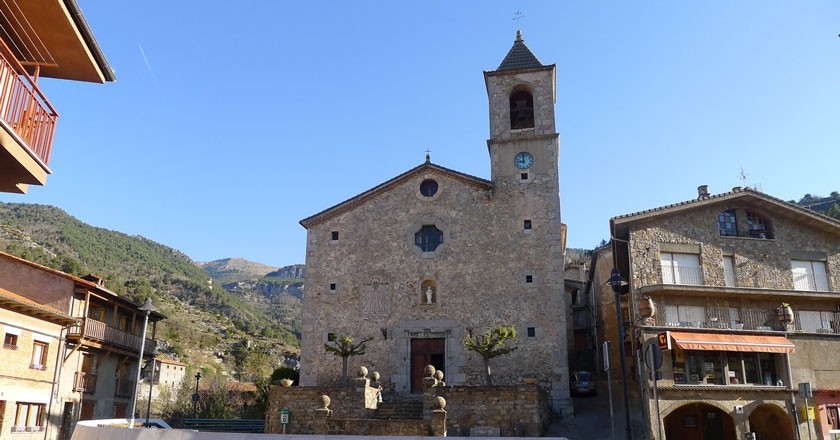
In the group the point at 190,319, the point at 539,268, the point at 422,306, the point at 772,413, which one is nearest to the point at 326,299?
the point at 422,306

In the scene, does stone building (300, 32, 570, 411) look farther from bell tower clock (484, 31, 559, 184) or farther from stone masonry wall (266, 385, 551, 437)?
stone masonry wall (266, 385, 551, 437)

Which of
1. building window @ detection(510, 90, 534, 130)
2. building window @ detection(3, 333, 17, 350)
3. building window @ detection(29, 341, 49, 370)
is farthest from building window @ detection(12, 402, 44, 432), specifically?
building window @ detection(510, 90, 534, 130)

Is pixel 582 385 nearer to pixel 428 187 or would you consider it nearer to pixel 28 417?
pixel 428 187

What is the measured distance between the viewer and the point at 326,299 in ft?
93.7

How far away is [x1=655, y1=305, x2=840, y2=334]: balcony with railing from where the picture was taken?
23.8 metres

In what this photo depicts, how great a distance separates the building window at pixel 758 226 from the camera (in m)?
25.8

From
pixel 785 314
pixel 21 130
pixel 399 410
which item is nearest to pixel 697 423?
pixel 785 314

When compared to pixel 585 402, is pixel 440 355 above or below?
above

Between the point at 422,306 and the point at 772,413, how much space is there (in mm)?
13845

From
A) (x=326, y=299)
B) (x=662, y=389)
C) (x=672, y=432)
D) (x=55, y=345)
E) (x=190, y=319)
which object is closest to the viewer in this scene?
(x=662, y=389)

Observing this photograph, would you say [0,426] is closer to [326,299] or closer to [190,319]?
[326,299]

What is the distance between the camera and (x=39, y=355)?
2512 centimetres

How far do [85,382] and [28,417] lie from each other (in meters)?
4.00

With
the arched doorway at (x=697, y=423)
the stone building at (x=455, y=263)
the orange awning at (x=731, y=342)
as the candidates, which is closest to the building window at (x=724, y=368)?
the orange awning at (x=731, y=342)
